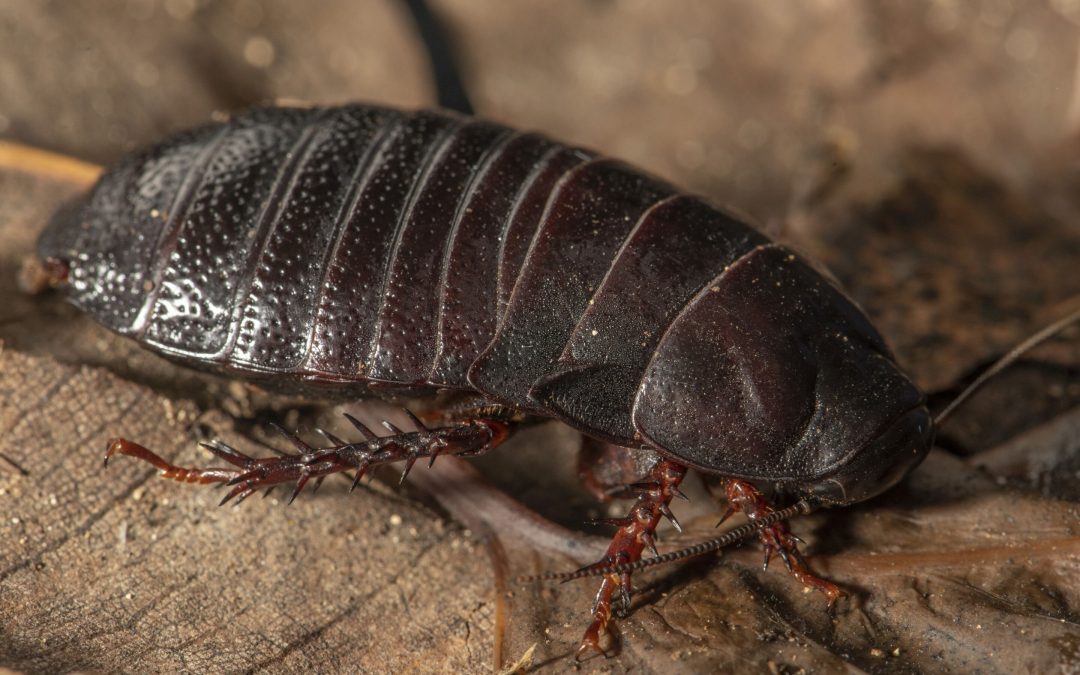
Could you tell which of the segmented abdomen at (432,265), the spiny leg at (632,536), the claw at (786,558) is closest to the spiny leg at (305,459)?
the segmented abdomen at (432,265)

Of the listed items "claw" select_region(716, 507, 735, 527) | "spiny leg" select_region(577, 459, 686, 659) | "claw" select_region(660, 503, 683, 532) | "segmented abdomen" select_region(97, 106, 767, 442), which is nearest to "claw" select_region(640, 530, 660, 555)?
"spiny leg" select_region(577, 459, 686, 659)


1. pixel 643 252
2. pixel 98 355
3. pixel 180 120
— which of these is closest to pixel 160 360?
pixel 98 355

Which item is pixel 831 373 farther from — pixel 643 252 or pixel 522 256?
pixel 522 256

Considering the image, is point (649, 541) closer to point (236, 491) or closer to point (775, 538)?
point (775, 538)

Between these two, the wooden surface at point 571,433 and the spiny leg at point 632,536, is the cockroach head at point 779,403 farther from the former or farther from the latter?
the wooden surface at point 571,433

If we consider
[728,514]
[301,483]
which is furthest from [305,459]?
[728,514]

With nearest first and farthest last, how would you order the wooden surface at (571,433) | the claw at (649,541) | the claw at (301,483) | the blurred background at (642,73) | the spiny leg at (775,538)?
the wooden surface at (571,433)
the spiny leg at (775,538)
the claw at (649,541)
the claw at (301,483)
the blurred background at (642,73)
